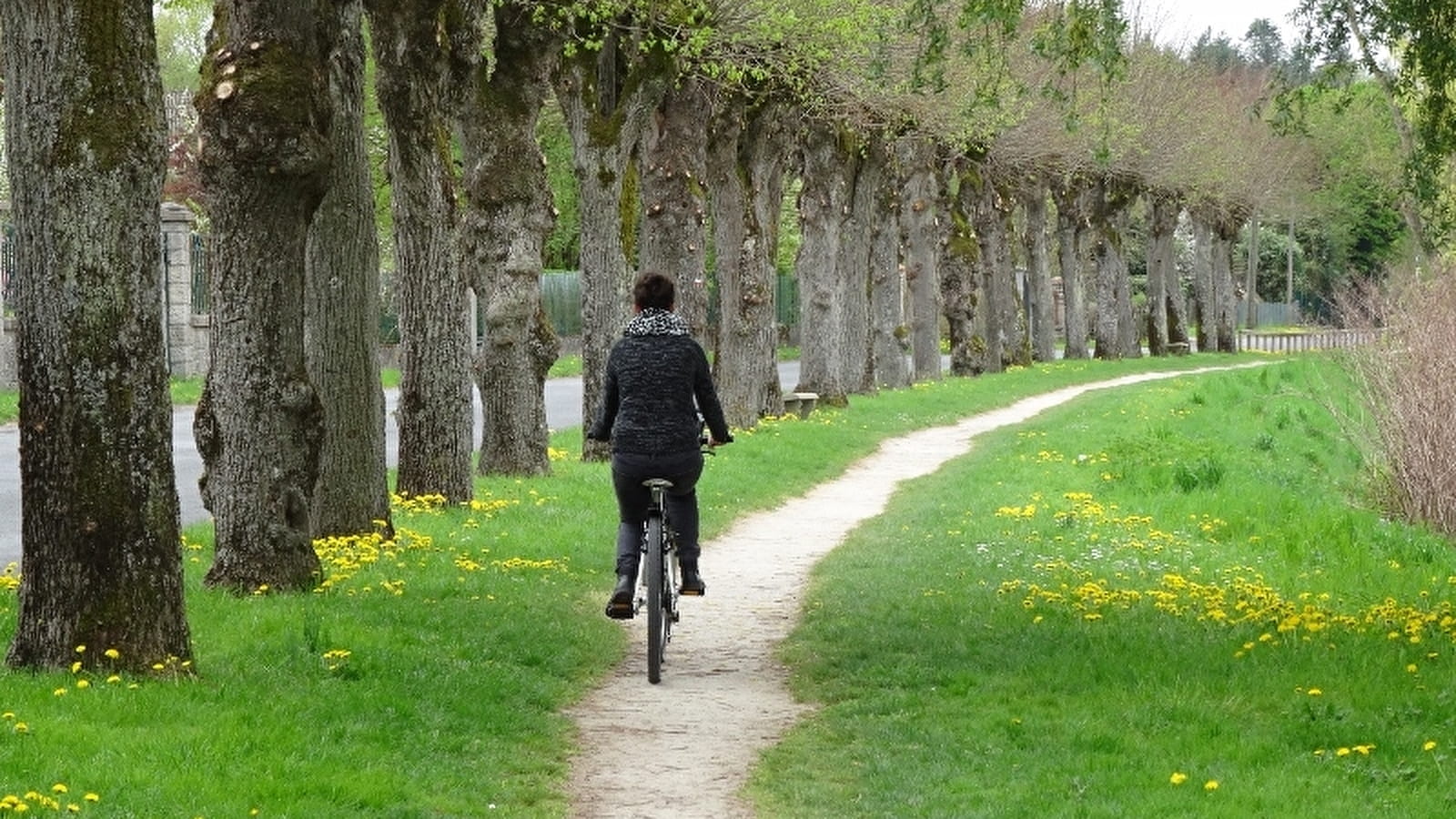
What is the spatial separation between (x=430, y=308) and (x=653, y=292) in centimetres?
727

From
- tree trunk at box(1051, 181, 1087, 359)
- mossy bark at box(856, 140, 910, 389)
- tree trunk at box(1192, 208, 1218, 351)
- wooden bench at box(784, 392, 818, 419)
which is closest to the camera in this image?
wooden bench at box(784, 392, 818, 419)

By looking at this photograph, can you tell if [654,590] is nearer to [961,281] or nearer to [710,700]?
[710,700]

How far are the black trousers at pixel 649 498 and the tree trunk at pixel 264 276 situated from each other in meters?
2.44

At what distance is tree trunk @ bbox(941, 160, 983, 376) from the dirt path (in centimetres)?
3214

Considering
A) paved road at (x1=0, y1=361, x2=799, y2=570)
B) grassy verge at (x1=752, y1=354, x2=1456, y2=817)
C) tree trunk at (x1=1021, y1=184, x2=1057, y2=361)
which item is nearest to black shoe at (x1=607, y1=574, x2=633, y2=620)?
grassy verge at (x1=752, y1=354, x2=1456, y2=817)

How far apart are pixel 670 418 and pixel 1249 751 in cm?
390

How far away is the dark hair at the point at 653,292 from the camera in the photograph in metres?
11.5

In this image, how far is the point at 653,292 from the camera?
1147 centimetres

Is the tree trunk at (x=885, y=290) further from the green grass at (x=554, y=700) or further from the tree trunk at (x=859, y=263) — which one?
the green grass at (x=554, y=700)

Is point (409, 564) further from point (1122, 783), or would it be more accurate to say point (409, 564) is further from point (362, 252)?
point (1122, 783)

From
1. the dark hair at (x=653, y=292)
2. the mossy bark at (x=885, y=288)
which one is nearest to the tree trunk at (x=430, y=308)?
the dark hair at (x=653, y=292)

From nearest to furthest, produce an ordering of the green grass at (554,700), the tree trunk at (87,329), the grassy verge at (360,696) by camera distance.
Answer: the grassy verge at (360,696) → the green grass at (554,700) → the tree trunk at (87,329)

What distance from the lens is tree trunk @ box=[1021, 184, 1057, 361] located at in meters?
60.0

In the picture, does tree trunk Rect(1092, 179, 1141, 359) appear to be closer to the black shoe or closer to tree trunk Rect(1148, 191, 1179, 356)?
tree trunk Rect(1148, 191, 1179, 356)
